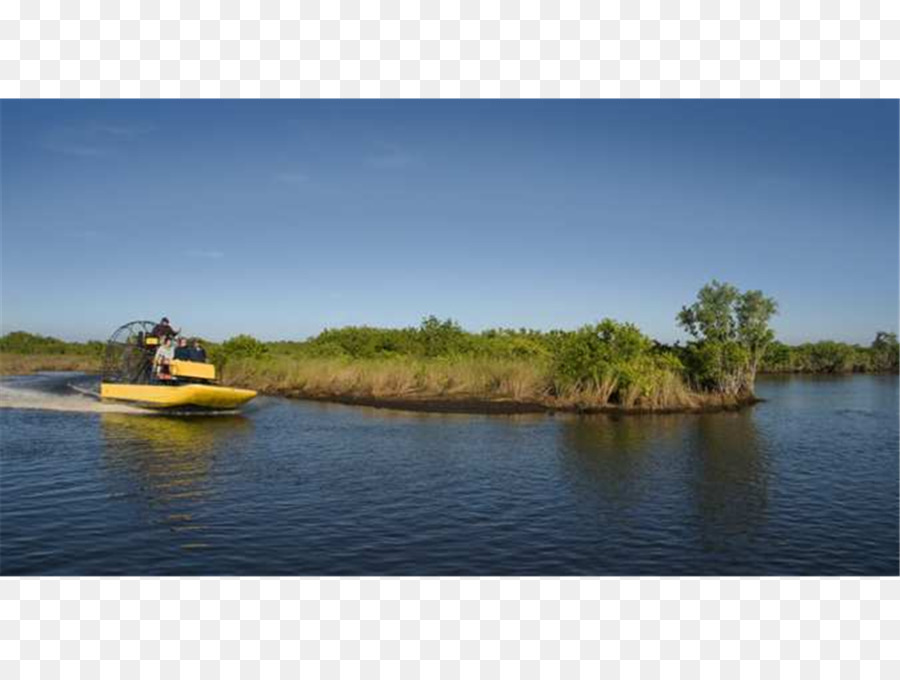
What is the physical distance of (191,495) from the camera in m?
14.6

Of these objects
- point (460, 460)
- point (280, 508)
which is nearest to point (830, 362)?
point (460, 460)

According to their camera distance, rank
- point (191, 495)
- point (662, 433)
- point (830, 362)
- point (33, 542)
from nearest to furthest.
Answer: point (33, 542)
point (191, 495)
point (662, 433)
point (830, 362)

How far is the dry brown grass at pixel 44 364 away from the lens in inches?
2336

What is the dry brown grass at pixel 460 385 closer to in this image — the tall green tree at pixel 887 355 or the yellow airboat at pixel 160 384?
the yellow airboat at pixel 160 384

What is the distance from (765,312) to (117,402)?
31809 millimetres

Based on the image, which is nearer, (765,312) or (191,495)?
(191,495)

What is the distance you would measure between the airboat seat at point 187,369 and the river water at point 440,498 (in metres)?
1.74

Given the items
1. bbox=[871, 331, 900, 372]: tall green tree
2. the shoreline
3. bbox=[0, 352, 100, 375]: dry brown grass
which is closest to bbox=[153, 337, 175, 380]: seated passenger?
the shoreline

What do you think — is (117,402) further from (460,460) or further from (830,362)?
(830,362)

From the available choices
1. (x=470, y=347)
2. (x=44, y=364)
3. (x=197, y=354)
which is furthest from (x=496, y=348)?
(x=44, y=364)

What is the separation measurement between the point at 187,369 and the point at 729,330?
88.2ft

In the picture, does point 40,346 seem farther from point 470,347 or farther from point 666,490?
point 666,490

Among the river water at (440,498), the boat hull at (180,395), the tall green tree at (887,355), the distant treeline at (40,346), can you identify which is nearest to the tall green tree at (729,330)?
the river water at (440,498)

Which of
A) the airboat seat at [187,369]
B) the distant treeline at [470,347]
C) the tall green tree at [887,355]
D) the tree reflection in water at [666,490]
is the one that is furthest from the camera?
the tall green tree at [887,355]
